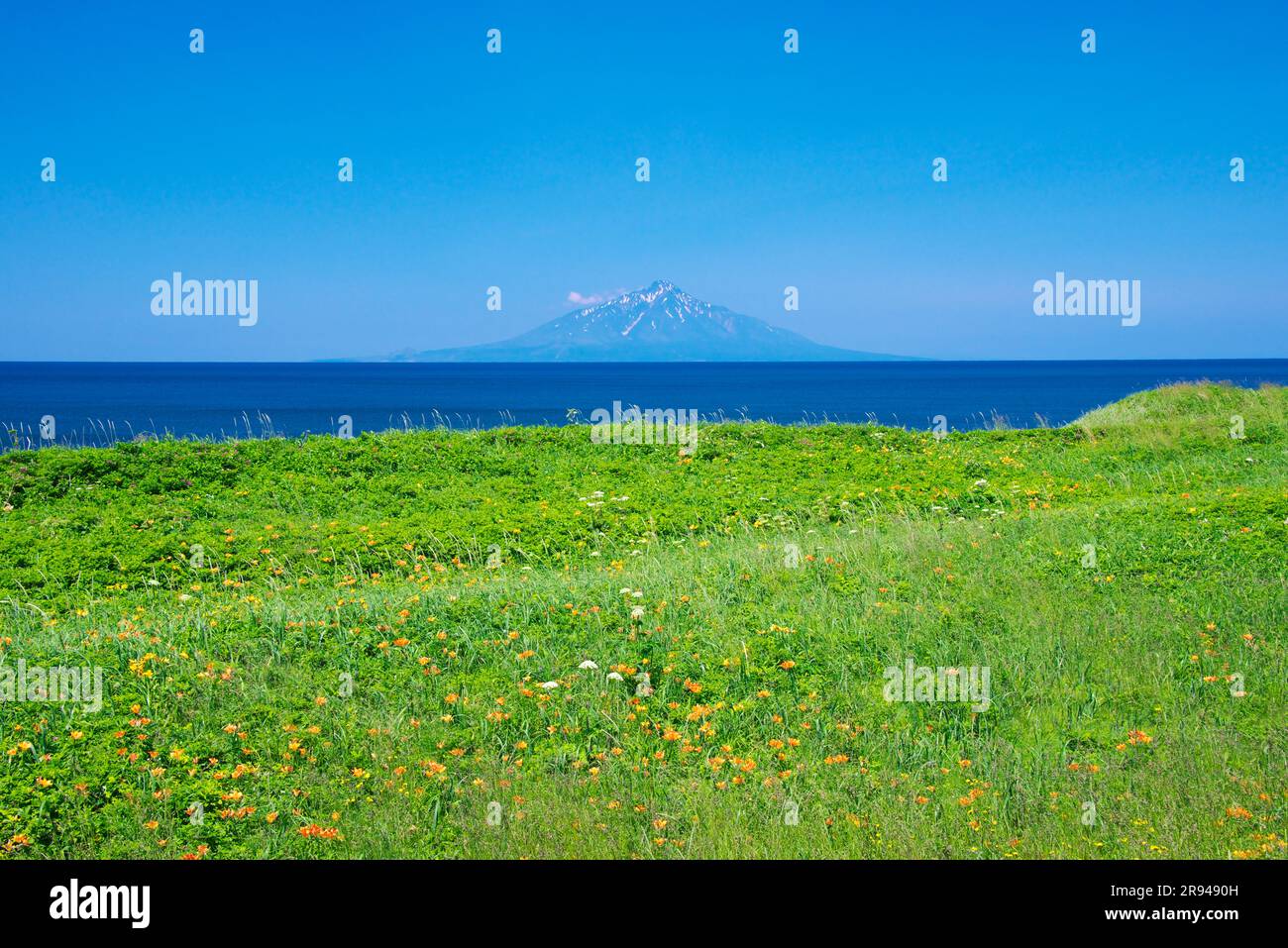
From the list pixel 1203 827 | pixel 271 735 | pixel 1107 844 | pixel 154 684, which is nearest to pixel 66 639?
pixel 154 684

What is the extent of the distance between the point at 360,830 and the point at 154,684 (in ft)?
9.36

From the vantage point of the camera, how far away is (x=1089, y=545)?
11523 mm

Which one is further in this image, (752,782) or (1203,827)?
(752,782)

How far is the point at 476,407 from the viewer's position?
350 feet

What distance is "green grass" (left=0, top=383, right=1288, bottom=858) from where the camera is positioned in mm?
6059

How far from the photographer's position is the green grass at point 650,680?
6059 mm

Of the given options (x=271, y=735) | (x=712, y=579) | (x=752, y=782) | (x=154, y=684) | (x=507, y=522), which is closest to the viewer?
(x=752, y=782)

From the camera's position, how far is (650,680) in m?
8.13

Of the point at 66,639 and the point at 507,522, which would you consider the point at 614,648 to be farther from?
the point at 507,522

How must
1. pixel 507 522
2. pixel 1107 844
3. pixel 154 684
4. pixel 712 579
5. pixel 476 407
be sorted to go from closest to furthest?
pixel 1107 844
pixel 154 684
pixel 712 579
pixel 507 522
pixel 476 407

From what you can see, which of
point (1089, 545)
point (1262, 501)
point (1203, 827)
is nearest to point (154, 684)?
point (1203, 827)

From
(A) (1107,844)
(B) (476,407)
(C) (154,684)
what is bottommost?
(A) (1107,844)
